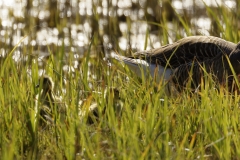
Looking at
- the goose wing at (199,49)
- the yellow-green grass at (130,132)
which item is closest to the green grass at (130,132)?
the yellow-green grass at (130,132)

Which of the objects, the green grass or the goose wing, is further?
the goose wing

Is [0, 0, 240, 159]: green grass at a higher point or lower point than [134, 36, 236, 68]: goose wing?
lower

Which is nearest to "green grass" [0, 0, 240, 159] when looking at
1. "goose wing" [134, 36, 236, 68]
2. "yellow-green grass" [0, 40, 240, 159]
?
"yellow-green grass" [0, 40, 240, 159]

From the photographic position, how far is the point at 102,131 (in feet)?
15.7

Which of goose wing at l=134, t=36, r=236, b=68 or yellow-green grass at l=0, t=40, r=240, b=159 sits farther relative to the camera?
goose wing at l=134, t=36, r=236, b=68

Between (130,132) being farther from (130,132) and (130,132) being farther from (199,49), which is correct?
(199,49)

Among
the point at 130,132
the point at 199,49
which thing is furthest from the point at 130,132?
→ the point at 199,49

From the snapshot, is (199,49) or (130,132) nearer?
(130,132)

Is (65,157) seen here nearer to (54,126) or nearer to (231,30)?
(54,126)

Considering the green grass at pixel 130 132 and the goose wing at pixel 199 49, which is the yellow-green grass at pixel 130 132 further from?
the goose wing at pixel 199 49

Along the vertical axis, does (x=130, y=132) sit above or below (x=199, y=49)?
below

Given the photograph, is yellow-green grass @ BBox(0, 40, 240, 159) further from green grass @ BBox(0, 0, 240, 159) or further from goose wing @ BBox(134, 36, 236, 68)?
goose wing @ BBox(134, 36, 236, 68)

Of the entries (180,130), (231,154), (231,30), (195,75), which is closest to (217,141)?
(231,154)

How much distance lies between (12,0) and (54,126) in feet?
25.3
